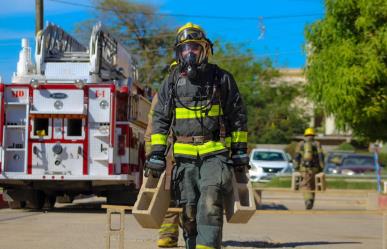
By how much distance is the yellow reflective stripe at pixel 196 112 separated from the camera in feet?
21.3

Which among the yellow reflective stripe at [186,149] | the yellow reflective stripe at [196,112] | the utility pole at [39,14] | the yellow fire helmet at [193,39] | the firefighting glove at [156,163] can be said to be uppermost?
the utility pole at [39,14]

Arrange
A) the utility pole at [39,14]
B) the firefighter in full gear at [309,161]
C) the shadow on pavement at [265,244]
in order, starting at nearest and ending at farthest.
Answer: the shadow on pavement at [265,244] < the firefighter in full gear at [309,161] < the utility pole at [39,14]

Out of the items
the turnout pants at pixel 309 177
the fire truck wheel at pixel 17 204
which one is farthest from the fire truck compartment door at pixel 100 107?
the turnout pants at pixel 309 177

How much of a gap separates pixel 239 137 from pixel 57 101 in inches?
314

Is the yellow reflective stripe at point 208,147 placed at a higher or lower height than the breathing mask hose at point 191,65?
lower

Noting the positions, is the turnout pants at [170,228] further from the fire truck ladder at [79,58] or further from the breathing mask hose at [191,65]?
the fire truck ladder at [79,58]

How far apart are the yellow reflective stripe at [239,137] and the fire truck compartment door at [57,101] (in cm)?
770

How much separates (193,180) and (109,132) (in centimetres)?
760

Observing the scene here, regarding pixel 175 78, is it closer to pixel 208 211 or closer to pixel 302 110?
pixel 208 211

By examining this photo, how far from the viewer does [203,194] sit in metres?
6.27

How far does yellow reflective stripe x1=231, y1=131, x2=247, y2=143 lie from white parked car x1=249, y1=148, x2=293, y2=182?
21202 millimetres

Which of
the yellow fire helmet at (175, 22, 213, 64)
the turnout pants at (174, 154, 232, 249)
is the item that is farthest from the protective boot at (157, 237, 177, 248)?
the yellow fire helmet at (175, 22, 213, 64)

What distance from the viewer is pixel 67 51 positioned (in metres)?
17.1

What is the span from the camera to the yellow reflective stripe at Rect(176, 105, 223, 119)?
21.3ft
